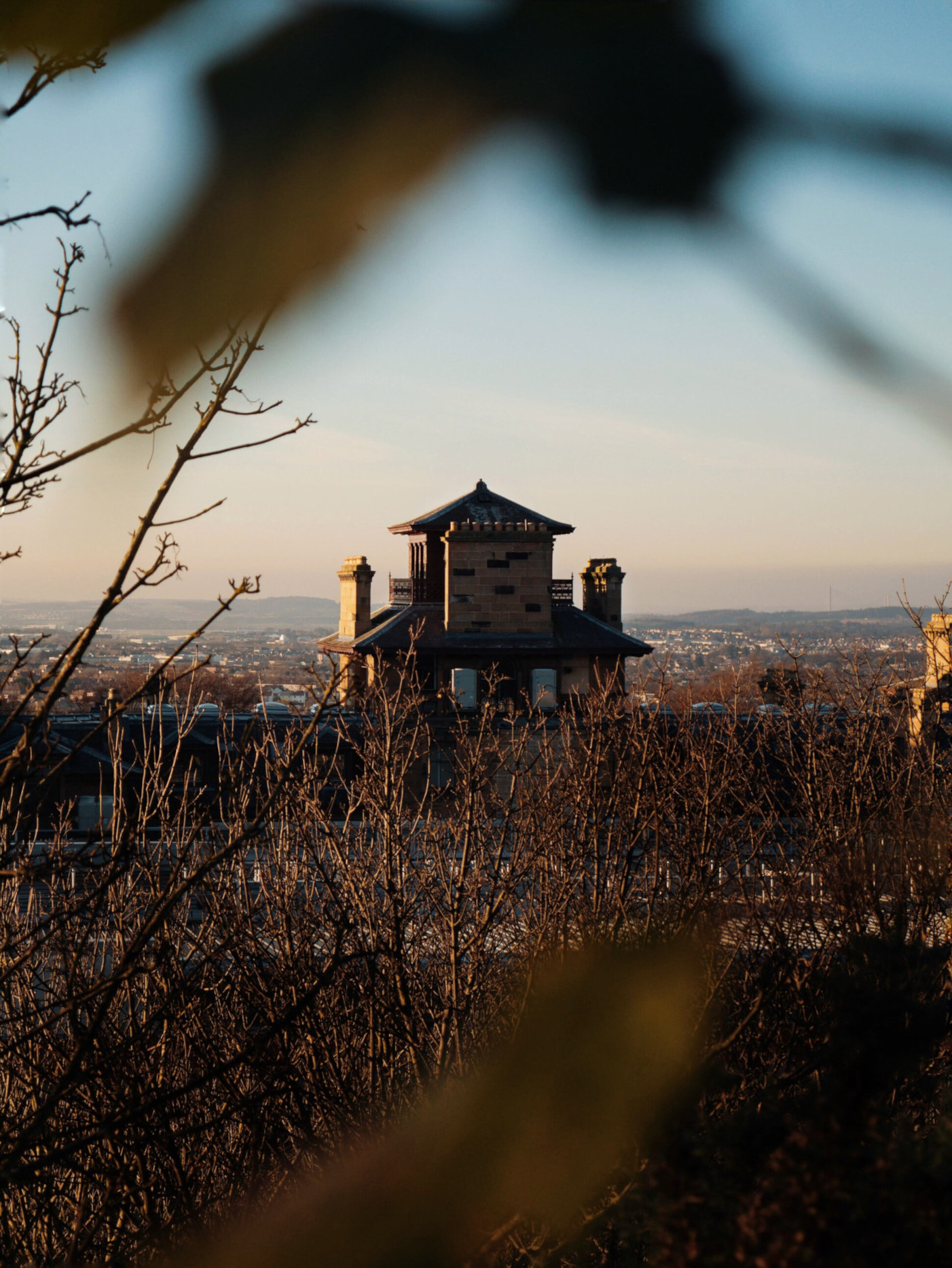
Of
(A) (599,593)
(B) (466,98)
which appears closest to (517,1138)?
(B) (466,98)

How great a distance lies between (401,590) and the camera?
35.7m

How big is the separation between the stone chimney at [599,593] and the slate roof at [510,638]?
87.8 inches

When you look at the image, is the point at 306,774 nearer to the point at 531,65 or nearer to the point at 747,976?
the point at 747,976

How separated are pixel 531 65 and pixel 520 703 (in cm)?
2853

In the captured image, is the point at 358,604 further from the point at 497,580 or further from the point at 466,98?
the point at 466,98

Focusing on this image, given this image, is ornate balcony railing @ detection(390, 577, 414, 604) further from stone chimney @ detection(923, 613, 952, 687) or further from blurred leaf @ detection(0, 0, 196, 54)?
blurred leaf @ detection(0, 0, 196, 54)

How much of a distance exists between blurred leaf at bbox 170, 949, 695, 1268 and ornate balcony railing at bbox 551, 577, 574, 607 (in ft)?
104

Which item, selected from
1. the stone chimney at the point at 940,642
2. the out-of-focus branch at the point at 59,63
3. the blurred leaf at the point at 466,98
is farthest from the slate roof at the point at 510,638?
the blurred leaf at the point at 466,98

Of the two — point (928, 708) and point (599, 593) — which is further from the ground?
point (599, 593)

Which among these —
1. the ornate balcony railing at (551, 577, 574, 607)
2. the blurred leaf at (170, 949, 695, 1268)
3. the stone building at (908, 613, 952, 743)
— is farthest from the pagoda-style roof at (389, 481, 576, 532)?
the blurred leaf at (170, 949, 695, 1268)

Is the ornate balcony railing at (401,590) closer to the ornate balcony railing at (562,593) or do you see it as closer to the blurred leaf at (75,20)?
the ornate balcony railing at (562,593)

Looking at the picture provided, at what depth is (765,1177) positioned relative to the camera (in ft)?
3.26

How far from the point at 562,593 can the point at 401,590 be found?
17.9 ft

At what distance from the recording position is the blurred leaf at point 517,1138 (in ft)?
3.87
